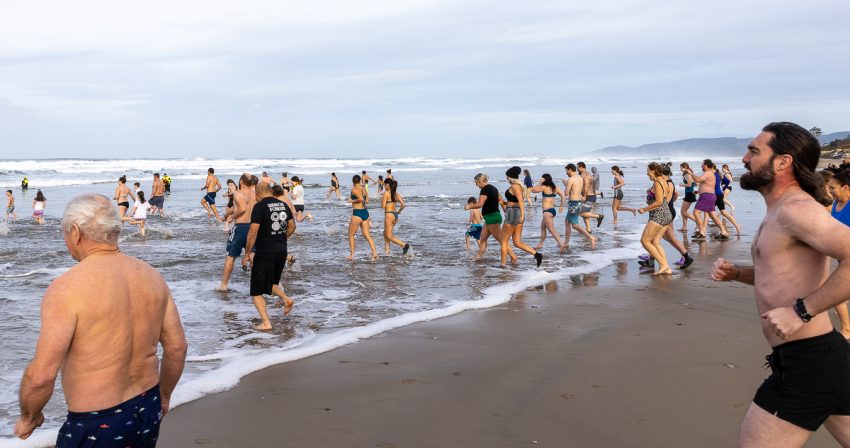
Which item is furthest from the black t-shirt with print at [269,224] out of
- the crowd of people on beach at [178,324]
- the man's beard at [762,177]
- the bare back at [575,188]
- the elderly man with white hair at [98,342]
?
the bare back at [575,188]

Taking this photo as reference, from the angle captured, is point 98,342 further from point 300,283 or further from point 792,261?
point 300,283

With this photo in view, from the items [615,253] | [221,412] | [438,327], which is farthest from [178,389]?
[615,253]

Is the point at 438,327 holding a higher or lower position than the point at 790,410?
lower

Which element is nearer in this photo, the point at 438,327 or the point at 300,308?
the point at 438,327

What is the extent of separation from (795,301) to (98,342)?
266 cm

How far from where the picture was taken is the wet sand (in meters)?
4.55

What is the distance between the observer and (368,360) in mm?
6441

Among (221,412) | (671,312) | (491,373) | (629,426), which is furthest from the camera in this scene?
(671,312)

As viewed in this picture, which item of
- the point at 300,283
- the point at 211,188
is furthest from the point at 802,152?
the point at 211,188

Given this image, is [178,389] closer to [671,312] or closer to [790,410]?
[790,410]

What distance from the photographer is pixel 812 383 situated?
274 centimetres

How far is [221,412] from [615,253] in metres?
10.3

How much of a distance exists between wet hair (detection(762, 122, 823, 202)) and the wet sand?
82.3 inches

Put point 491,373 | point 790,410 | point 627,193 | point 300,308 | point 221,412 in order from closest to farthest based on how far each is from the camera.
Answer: point 790,410, point 221,412, point 491,373, point 300,308, point 627,193
